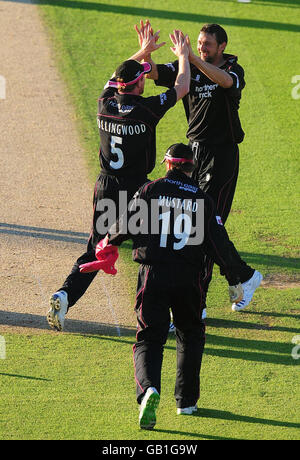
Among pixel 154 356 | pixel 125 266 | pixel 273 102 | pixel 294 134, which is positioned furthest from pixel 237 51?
pixel 154 356

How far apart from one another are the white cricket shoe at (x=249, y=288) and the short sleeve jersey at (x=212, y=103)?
1.21 metres

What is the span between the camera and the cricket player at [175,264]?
234 inches

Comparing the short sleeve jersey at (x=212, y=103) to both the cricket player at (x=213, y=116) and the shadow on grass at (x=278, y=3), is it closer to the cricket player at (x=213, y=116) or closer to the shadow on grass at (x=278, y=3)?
the cricket player at (x=213, y=116)

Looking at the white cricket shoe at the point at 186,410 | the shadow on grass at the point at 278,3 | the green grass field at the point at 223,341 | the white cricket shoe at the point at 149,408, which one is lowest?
the white cricket shoe at the point at 149,408

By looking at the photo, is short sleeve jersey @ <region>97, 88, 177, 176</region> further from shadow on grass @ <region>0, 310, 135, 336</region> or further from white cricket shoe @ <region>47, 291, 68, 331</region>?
shadow on grass @ <region>0, 310, 135, 336</region>

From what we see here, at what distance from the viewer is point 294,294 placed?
26.0ft

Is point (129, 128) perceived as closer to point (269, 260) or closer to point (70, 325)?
point (70, 325)

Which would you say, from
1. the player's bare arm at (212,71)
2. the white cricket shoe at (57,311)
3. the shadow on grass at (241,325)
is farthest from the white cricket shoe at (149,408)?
the player's bare arm at (212,71)

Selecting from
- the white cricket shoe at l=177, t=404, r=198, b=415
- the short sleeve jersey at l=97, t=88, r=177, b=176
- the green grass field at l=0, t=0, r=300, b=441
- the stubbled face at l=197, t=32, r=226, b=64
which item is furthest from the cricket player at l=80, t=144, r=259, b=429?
the stubbled face at l=197, t=32, r=226, b=64

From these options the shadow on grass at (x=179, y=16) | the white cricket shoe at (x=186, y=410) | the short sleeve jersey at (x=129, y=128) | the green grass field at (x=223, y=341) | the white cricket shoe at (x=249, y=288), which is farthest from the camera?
the shadow on grass at (x=179, y=16)

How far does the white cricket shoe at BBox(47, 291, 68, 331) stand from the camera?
6977 mm

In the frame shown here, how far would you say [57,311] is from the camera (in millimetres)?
6996
